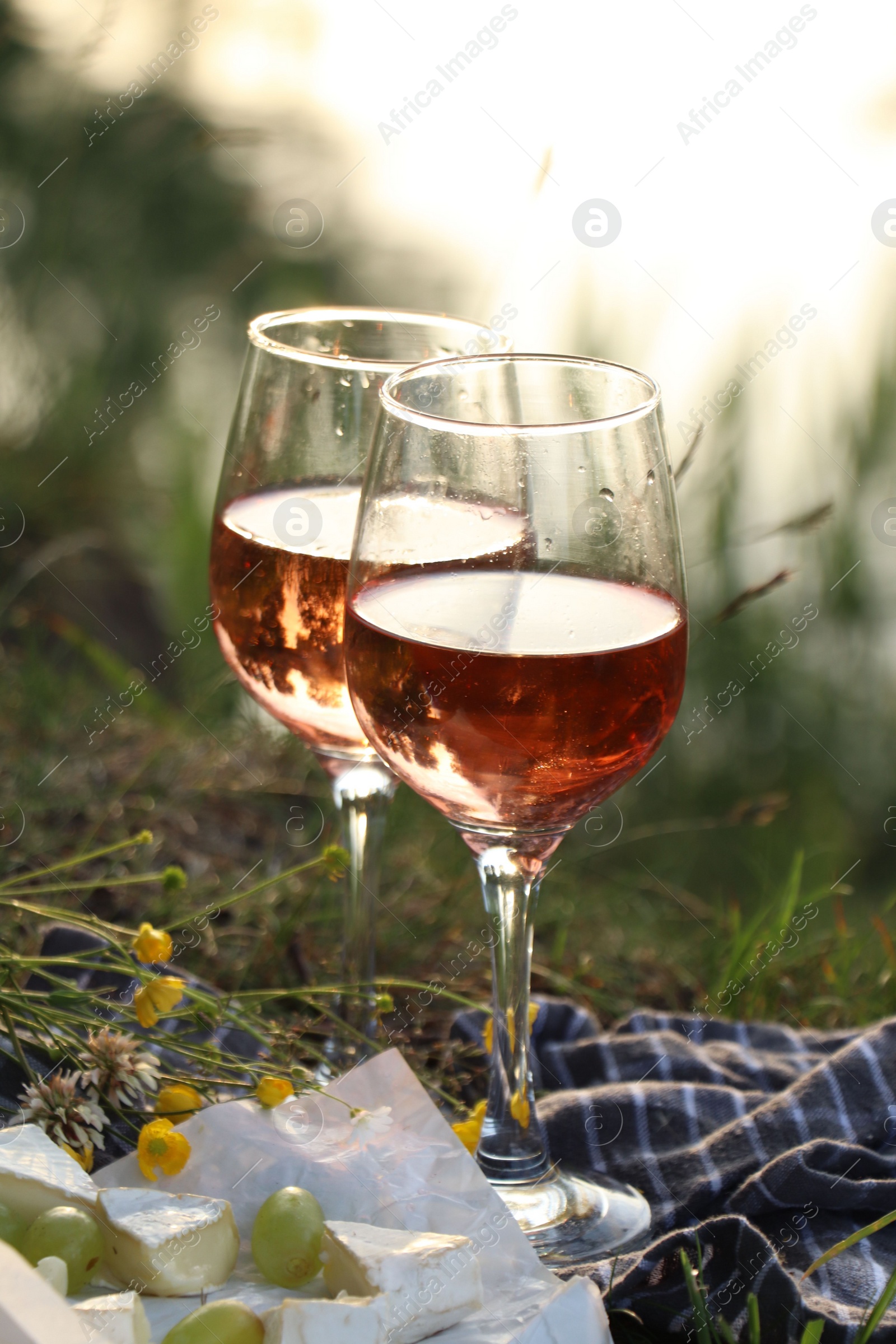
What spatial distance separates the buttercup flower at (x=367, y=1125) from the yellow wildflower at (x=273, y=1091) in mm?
51

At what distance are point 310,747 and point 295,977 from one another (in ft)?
1.21

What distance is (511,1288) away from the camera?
0.85 metres

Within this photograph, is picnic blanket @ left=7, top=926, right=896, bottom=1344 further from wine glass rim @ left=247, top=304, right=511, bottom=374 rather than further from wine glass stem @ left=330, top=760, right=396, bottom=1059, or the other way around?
wine glass rim @ left=247, top=304, right=511, bottom=374

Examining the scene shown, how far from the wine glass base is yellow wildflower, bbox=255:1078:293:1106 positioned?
7.3 inches

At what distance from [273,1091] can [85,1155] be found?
0.14 m

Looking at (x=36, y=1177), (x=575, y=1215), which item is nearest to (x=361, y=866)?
(x=575, y=1215)

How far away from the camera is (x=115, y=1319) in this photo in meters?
0.72

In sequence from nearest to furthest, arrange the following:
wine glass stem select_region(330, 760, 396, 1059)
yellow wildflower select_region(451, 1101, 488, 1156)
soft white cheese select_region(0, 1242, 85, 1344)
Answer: soft white cheese select_region(0, 1242, 85, 1344), yellow wildflower select_region(451, 1101, 488, 1156), wine glass stem select_region(330, 760, 396, 1059)

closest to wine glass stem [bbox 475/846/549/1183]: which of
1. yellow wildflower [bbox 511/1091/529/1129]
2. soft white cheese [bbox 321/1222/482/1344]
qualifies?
yellow wildflower [bbox 511/1091/529/1129]

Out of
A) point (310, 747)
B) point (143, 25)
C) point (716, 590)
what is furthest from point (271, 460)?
point (143, 25)

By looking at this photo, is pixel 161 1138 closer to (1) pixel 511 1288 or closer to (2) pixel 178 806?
(1) pixel 511 1288

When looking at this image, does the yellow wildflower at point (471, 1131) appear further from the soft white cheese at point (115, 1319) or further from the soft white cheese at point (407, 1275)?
the soft white cheese at point (115, 1319)

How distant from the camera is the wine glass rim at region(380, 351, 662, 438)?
0.91 meters

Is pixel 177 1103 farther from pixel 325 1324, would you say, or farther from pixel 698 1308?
pixel 698 1308
